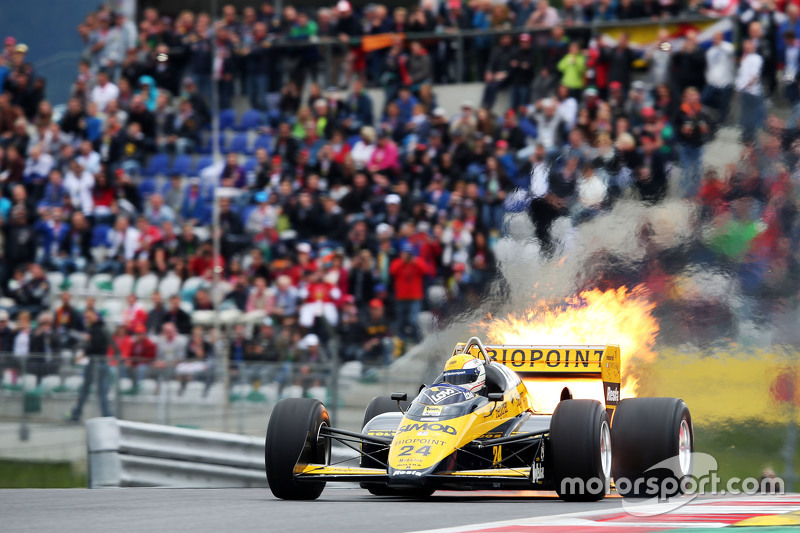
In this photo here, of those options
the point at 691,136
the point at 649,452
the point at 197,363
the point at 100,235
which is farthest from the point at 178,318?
the point at 649,452

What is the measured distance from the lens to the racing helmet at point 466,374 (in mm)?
9219

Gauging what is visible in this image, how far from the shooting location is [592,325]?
41.3ft

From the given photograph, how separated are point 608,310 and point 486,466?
4.25 meters

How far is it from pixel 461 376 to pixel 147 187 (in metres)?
11.5

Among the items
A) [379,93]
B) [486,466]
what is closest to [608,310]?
[486,466]

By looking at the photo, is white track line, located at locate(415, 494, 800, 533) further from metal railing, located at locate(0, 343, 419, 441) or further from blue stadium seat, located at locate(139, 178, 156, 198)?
blue stadium seat, located at locate(139, 178, 156, 198)

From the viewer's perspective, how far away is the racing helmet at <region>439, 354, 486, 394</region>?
9219 millimetres

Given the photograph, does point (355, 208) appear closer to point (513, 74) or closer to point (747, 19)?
point (513, 74)

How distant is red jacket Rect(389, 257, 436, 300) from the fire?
284cm

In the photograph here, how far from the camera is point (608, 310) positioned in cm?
1268

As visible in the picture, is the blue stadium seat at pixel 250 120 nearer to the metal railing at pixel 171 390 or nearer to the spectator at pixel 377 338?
the spectator at pixel 377 338

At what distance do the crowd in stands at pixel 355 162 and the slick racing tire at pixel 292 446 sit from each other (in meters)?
4.31

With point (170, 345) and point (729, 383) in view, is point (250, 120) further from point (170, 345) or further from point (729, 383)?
point (729, 383)

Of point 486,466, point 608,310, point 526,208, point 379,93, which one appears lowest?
point 486,466
